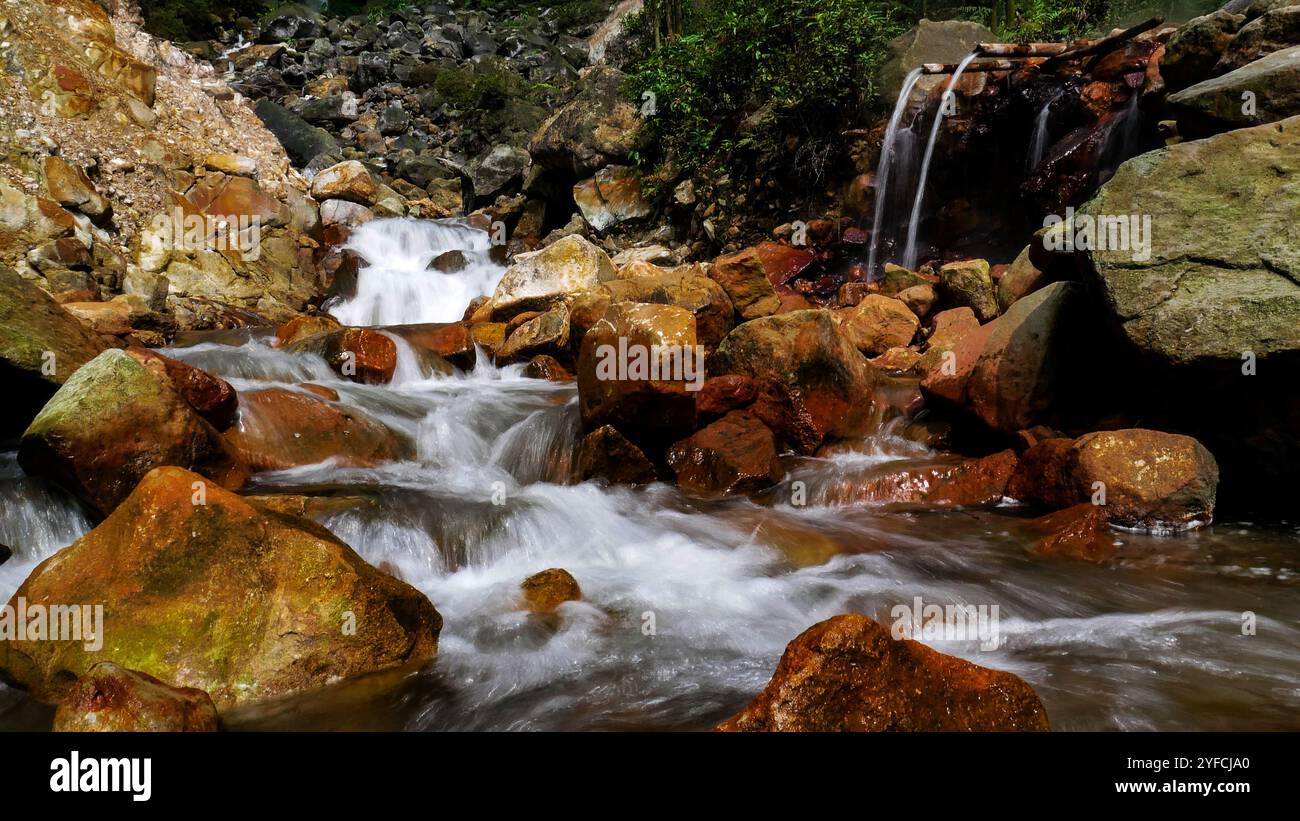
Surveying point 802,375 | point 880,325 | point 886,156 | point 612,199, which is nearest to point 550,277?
point 880,325

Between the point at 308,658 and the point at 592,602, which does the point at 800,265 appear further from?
the point at 308,658

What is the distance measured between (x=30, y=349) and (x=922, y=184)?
1182 centimetres

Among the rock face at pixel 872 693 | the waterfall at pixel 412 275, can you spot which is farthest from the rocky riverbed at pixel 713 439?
the waterfall at pixel 412 275

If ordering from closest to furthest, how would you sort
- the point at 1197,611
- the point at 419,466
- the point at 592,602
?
the point at 1197,611
the point at 592,602
the point at 419,466

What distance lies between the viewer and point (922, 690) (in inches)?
99.7

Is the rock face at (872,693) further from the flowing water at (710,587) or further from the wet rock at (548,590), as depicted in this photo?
the wet rock at (548,590)

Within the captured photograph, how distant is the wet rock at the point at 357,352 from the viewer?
920cm

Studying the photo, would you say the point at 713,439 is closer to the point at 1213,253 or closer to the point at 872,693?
the point at 1213,253

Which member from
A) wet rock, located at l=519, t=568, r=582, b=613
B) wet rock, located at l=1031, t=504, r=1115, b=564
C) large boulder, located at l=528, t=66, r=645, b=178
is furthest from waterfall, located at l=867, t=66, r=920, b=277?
wet rock, located at l=519, t=568, r=582, b=613

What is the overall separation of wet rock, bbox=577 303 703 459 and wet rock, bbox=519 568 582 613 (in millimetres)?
2100

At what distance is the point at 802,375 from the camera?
7.20 m
